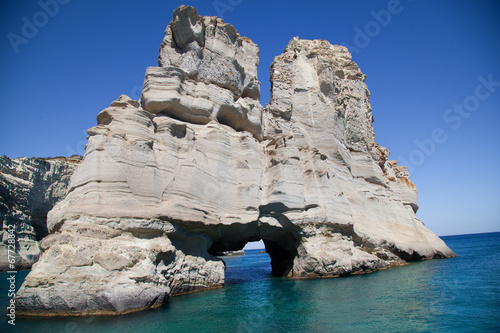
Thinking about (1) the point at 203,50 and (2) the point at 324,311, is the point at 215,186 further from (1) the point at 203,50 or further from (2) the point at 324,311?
(1) the point at 203,50

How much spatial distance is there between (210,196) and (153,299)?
Answer: 512 centimetres

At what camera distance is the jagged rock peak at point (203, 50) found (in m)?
16.7

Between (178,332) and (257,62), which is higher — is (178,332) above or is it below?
below

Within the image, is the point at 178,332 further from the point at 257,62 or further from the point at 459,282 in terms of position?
the point at 257,62

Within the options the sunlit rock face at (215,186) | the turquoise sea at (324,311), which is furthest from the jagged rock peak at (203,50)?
the turquoise sea at (324,311)

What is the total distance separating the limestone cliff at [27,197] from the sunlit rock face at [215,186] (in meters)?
23.6

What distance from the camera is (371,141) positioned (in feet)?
87.7

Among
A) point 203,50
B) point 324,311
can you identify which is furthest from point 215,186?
point 203,50

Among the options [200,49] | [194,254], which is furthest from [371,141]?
[194,254]

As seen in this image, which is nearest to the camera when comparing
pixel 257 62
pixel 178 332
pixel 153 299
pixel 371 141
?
pixel 178 332

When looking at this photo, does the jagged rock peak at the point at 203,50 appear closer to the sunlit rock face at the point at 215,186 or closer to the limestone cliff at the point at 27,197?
the sunlit rock face at the point at 215,186

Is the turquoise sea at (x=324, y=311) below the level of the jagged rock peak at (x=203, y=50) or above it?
below

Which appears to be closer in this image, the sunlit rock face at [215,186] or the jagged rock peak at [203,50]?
the sunlit rock face at [215,186]

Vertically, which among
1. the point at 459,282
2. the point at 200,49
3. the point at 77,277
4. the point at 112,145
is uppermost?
the point at 200,49
